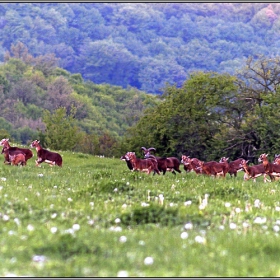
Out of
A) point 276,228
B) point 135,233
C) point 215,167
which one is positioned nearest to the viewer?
point 135,233

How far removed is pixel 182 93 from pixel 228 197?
112ft

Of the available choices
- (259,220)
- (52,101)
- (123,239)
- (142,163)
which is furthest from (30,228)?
(52,101)

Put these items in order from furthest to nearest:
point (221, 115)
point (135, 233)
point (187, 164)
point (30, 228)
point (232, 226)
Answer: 1. point (221, 115)
2. point (187, 164)
3. point (232, 226)
4. point (135, 233)
5. point (30, 228)

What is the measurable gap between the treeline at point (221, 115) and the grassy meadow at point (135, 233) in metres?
28.8

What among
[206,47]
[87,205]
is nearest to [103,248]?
[87,205]

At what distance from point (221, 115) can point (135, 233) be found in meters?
36.5

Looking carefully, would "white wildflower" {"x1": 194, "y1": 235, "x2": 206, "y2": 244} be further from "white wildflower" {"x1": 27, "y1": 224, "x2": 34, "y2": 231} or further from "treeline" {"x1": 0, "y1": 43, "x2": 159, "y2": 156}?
"treeline" {"x1": 0, "y1": 43, "x2": 159, "y2": 156}

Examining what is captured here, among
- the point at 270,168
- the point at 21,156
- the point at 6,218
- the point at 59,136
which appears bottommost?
the point at 6,218

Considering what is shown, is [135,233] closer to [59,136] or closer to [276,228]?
[276,228]

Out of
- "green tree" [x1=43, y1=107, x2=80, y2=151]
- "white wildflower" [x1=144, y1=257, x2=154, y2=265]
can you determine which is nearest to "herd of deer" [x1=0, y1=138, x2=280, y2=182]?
"white wildflower" [x1=144, y1=257, x2=154, y2=265]

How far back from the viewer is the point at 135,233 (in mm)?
7801

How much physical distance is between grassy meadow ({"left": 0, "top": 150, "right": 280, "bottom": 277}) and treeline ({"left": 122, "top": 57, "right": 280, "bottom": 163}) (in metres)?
28.8

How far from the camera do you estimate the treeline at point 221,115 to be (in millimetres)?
41219

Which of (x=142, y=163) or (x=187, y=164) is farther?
(x=187, y=164)
